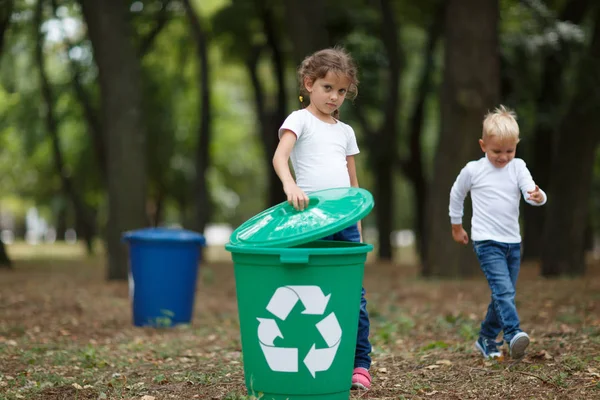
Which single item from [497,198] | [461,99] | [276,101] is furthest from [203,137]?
[497,198]

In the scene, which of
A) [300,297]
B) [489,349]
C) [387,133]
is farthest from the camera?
[387,133]

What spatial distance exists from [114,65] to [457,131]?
4.91 m

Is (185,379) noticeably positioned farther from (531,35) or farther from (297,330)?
(531,35)

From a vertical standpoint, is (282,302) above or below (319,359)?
above

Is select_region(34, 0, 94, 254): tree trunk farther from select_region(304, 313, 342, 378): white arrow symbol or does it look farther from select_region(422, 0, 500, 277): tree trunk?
select_region(304, 313, 342, 378): white arrow symbol

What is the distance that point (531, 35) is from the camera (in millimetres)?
14297

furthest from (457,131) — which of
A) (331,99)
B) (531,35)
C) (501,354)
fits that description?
(331,99)

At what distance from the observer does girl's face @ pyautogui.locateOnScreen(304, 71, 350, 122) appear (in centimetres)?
426

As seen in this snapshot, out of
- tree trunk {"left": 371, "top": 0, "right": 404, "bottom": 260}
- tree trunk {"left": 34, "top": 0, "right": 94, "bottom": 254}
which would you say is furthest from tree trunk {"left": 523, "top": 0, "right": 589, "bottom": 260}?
tree trunk {"left": 34, "top": 0, "right": 94, "bottom": 254}

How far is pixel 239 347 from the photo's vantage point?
21.1ft

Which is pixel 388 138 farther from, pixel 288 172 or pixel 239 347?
pixel 288 172

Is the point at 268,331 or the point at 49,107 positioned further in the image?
the point at 49,107

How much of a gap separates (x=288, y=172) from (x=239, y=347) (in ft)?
9.18

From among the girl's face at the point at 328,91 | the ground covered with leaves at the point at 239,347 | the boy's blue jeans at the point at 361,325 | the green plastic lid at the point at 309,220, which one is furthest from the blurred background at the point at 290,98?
the green plastic lid at the point at 309,220
